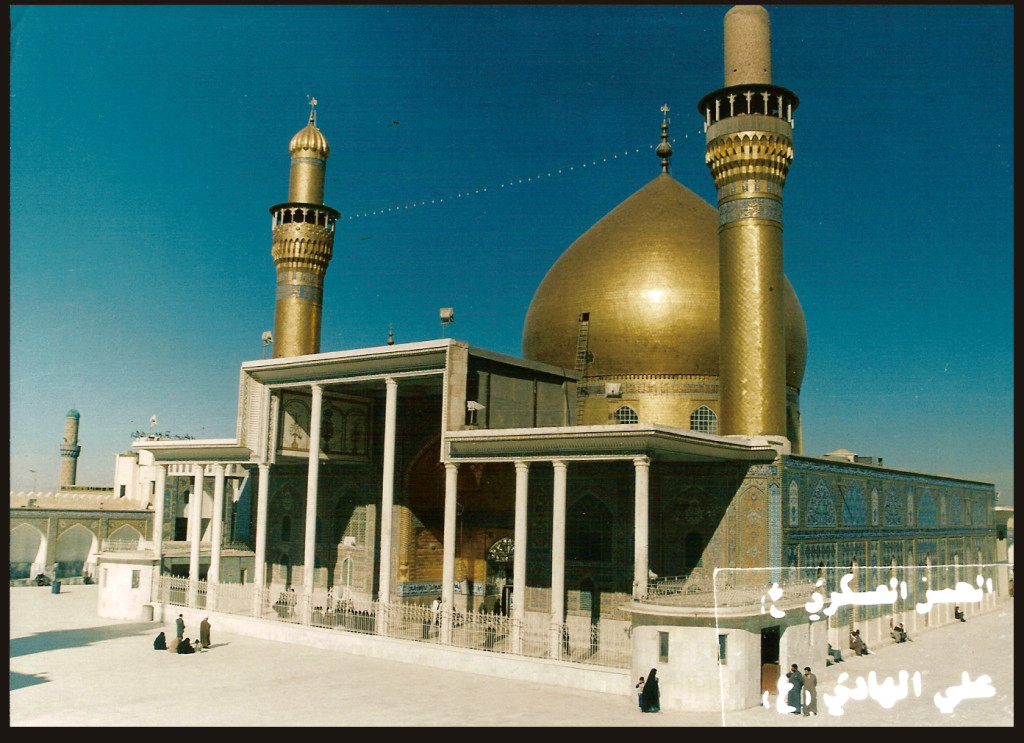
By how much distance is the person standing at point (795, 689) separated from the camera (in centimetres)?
1489

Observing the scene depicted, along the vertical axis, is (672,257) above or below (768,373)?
above

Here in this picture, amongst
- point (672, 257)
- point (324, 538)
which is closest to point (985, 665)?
point (672, 257)

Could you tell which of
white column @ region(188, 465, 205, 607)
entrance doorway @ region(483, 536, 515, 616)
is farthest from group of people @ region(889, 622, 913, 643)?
white column @ region(188, 465, 205, 607)

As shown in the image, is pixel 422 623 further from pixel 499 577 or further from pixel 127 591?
pixel 127 591

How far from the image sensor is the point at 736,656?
15602 millimetres

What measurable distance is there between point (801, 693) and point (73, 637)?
16.4 meters

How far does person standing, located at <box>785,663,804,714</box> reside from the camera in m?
14.9

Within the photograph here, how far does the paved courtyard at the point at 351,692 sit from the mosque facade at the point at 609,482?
1.01m

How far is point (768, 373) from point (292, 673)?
39.2ft

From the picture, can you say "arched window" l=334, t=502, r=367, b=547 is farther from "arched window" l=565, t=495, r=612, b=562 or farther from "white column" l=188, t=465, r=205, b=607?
"arched window" l=565, t=495, r=612, b=562

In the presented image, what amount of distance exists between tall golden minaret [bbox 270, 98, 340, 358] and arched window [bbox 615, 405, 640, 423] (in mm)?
11150

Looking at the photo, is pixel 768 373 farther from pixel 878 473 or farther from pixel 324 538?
pixel 324 538

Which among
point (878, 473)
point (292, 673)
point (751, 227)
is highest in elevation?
point (751, 227)

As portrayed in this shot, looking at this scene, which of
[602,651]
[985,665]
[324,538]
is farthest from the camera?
[324,538]
